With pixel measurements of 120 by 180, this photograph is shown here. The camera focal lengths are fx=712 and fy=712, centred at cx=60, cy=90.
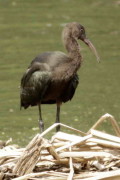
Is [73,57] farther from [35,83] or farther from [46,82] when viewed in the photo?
[35,83]

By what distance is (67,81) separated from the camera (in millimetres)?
8883

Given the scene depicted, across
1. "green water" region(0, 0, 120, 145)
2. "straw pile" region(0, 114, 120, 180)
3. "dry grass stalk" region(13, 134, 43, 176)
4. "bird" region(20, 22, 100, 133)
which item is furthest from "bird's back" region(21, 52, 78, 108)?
"dry grass stalk" region(13, 134, 43, 176)

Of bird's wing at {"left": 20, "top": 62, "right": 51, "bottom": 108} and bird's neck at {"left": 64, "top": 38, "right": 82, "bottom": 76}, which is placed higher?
bird's neck at {"left": 64, "top": 38, "right": 82, "bottom": 76}

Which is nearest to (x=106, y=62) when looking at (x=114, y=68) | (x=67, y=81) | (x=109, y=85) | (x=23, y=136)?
(x=114, y=68)

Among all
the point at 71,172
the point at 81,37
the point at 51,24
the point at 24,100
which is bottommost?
the point at 71,172

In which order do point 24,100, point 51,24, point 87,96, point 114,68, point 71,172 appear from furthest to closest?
point 51,24
point 114,68
point 87,96
point 24,100
point 71,172

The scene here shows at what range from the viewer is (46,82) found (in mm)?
8945

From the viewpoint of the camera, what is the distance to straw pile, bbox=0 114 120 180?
599 cm

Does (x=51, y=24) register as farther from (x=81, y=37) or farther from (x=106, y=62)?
(x=81, y=37)

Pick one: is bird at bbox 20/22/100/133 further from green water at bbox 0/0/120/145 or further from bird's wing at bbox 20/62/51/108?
green water at bbox 0/0/120/145

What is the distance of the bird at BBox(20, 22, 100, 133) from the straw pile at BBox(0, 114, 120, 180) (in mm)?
2401

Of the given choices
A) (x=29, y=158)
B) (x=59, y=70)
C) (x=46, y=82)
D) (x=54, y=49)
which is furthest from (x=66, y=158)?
(x=54, y=49)

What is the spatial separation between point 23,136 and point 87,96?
2.68 metres

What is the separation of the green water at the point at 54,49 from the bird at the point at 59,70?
97cm
